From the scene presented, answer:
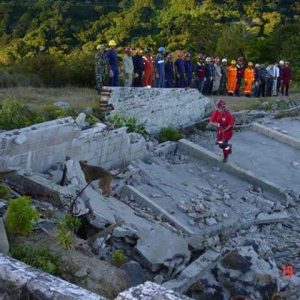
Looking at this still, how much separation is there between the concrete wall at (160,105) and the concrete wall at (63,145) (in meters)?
0.99

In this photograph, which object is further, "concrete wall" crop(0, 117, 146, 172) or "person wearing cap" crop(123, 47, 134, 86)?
"person wearing cap" crop(123, 47, 134, 86)

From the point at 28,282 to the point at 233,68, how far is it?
1316 cm

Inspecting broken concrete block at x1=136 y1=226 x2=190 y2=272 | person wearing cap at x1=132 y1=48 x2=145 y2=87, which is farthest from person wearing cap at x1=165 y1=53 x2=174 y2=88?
broken concrete block at x1=136 y1=226 x2=190 y2=272

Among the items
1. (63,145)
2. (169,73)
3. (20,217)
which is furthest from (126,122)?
(20,217)

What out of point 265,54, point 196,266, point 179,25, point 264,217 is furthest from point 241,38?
point 196,266

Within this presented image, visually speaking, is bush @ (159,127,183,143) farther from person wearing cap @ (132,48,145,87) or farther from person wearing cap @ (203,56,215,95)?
person wearing cap @ (203,56,215,95)

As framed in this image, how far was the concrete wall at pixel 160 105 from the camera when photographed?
37.4 feet

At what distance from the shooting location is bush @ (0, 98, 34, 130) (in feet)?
29.8

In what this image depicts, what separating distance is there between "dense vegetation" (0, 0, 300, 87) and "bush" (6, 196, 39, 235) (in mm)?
16134

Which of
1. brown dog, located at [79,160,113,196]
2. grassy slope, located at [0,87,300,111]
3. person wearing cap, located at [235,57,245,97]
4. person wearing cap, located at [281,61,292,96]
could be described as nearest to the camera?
brown dog, located at [79,160,113,196]

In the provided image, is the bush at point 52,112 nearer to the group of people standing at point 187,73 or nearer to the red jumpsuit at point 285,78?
the group of people standing at point 187,73

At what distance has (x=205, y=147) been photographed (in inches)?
464

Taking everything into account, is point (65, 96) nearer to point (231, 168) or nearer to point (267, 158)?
point (231, 168)

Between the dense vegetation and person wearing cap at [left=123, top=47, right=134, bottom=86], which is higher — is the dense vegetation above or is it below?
below
